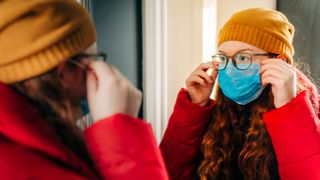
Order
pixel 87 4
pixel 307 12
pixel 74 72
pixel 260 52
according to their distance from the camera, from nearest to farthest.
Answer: pixel 74 72 < pixel 87 4 < pixel 260 52 < pixel 307 12

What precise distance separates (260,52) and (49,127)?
2.30ft

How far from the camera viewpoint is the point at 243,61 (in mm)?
1060

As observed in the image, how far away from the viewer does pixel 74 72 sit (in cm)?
59

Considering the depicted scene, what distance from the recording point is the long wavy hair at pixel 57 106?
56cm

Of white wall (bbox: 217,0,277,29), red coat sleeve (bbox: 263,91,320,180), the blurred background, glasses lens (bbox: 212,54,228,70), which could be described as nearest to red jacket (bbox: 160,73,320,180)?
red coat sleeve (bbox: 263,91,320,180)

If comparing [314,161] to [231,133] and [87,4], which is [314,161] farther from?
[87,4]

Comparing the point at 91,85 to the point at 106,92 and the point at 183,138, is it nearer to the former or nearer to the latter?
the point at 106,92

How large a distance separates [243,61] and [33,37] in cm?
67

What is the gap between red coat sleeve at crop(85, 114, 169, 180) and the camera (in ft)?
1.85

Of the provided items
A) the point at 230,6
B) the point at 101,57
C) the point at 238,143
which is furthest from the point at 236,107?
the point at 230,6

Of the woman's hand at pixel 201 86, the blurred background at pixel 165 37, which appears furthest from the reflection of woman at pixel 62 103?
the woman's hand at pixel 201 86

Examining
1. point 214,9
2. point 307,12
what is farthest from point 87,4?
point 307,12

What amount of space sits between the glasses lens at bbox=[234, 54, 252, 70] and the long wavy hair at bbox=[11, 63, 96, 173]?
0.59 m

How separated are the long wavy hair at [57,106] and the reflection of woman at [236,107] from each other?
1.75 feet
